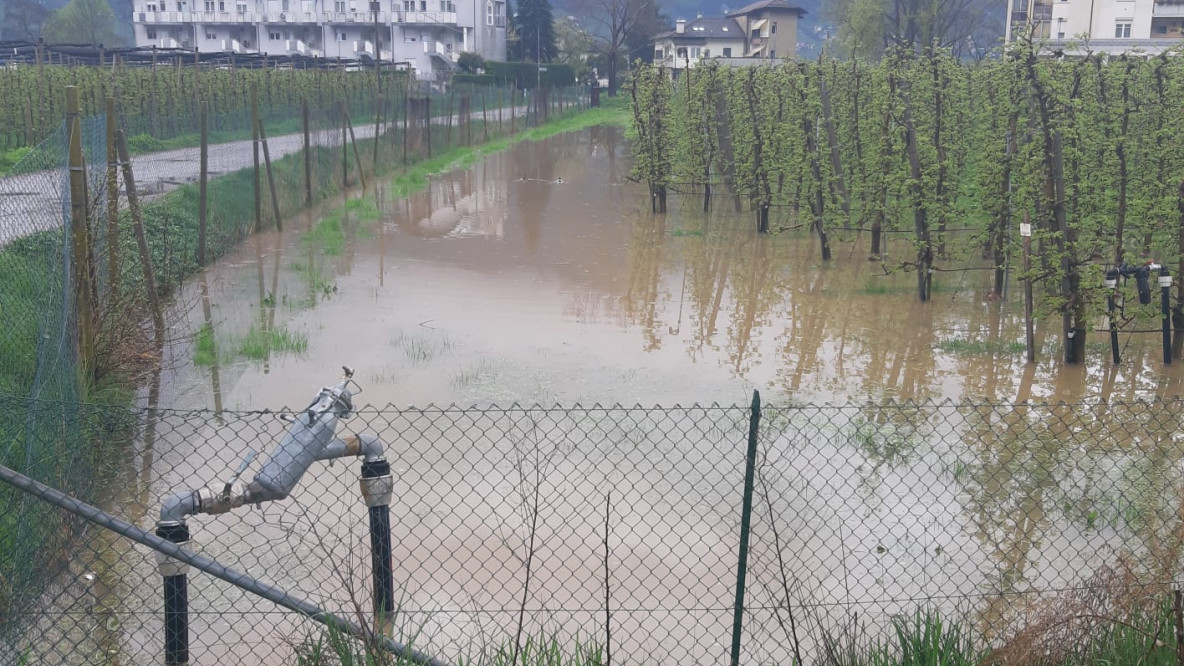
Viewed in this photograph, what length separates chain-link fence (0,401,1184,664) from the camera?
199 inches

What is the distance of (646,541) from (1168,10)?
68334 millimetres

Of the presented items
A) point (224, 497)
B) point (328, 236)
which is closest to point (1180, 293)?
point (224, 497)

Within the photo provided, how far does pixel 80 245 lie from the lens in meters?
7.61

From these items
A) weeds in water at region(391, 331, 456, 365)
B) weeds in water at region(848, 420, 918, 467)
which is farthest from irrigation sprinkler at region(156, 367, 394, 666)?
weeds in water at region(391, 331, 456, 365)

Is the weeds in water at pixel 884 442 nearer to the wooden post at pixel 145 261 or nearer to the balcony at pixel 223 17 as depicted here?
the wooden post at pixel 145 261

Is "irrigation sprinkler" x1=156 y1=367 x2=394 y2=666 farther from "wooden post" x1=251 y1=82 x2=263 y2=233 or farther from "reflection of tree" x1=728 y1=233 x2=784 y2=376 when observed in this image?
"wooden post" x1=251 y1=82 x2=263 y2=233

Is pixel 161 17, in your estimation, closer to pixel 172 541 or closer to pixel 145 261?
pixel 145 261

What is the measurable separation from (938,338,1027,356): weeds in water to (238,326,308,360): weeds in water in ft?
Answer: 19.1

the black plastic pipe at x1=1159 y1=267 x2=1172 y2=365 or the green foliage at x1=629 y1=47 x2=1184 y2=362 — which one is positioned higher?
the green foliage at x1=629 y1=47 x2=1184 y2=362

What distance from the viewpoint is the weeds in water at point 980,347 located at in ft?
36.9

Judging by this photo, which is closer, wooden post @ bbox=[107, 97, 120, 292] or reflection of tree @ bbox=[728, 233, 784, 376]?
wooden post @ bbox=[107, 97, 120, 292]

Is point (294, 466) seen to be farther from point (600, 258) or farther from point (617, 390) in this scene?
point (600, 258)

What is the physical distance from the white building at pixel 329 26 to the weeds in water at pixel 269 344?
72.0 meters

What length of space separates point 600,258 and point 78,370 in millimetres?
9853
